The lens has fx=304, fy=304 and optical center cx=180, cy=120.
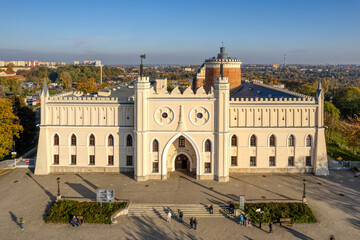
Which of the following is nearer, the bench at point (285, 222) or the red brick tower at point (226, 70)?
the bench at point (285, 222)

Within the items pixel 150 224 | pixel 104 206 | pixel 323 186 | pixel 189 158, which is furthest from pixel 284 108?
pixel 104 206

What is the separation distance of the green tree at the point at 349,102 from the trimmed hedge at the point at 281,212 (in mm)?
51551

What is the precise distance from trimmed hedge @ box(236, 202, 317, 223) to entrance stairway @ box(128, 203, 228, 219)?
250cm

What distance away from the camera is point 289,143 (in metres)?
36.6

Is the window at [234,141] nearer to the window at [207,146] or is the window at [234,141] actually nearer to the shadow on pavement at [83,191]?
the window at [207,146]

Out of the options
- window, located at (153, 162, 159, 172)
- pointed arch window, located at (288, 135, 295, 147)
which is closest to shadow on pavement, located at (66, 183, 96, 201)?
window, located at (153, 162, 159, 172)

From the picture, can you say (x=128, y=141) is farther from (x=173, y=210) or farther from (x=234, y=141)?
(x=234, y=141)

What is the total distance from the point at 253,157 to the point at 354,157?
18.0 metres

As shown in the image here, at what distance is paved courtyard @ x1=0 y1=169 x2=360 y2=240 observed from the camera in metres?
24.4

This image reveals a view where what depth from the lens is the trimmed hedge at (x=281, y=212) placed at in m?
26.2

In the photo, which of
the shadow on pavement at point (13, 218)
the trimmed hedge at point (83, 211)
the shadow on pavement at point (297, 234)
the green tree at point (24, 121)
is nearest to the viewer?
the shadow on pavement at point (297, 234)

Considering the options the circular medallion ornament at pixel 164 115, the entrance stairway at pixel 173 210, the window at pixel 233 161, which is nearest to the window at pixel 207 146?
the window at pixel 233 161

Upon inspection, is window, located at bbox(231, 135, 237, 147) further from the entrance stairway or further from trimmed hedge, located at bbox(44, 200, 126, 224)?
trimmed hedge, located at bbox(44, 200, 126, 224)

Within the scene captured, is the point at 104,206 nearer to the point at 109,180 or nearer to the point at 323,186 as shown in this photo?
the point at 109,180
